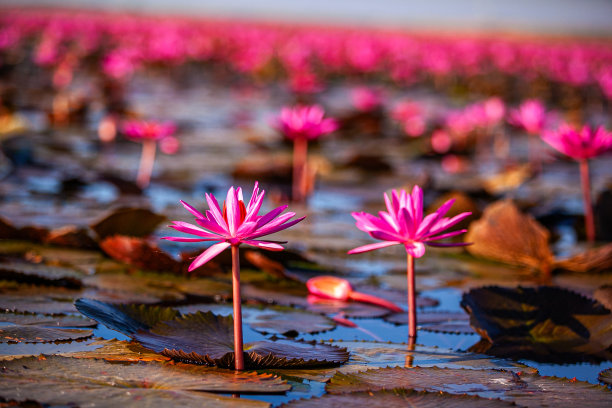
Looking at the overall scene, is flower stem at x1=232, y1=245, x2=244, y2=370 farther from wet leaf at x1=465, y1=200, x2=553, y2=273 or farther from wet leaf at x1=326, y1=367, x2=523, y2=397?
wet leaf at x1=465, y1=200, x2=553, y2=273

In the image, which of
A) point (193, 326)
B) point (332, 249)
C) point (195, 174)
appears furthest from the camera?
point (195, 174)

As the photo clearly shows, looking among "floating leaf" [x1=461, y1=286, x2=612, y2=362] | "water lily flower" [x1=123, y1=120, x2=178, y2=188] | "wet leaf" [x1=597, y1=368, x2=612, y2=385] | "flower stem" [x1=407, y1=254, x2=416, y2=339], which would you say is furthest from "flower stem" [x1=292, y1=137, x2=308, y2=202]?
"wet leaf" [x1=597, y1=368, x2=612, y2=385]

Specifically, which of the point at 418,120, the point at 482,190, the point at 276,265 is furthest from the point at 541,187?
the point at 276,265

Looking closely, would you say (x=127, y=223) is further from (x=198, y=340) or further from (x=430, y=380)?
(x=430, y=380)

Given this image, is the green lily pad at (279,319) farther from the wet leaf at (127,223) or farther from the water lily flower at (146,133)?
the water lily flower at (146,133)

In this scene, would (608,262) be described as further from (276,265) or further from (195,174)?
(195,174)

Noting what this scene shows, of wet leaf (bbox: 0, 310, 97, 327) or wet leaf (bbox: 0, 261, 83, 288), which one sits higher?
wet leaf (bbox: 0, 261, 83, 288)
